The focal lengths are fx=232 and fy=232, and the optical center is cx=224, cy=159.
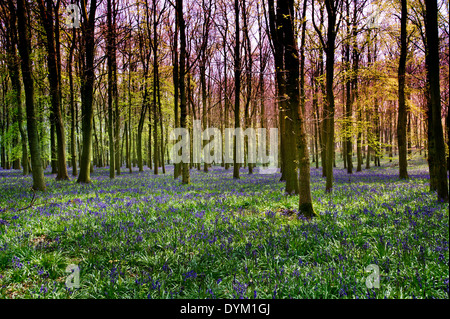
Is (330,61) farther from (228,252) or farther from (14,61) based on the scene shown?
(14,61)

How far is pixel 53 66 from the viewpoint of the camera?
13.5 meters

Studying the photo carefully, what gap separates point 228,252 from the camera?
4.18 metres

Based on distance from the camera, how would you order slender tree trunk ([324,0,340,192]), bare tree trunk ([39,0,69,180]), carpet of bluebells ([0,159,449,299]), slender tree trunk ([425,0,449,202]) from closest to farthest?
carpet of bluebells ([0,159,449,299]) < slender tree trunk ([425,0,449,202]) < slender tree trunk ([324,0,340,192]) < bare tree trunk ([39,0,69,180])

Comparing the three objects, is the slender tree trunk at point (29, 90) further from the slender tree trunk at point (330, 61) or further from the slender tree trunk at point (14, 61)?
the slender tree trunk at point (330, 61)

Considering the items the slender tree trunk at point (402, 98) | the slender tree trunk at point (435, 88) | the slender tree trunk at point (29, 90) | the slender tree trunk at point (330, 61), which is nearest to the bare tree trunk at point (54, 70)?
the slender tree trunk at point (29, 90)

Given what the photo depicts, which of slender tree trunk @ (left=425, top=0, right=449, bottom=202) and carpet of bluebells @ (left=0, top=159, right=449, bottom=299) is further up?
slender tree trunk @ (left=425, top=0, right=449, bottom=202)

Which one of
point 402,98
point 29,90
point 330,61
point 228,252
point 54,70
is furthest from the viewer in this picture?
point 54,70

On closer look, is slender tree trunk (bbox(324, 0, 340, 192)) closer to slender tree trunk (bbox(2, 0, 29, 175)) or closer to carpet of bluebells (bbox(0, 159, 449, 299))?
carpet of bluebells (bbox(0, 159, 449, 299))

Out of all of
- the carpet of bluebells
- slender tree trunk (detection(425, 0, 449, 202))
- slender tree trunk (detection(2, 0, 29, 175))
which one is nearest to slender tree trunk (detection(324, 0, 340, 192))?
slender tree trunk (detection(425, 0, 449, 202))

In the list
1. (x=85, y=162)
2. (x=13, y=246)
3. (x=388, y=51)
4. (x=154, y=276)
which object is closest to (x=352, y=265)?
(x=154, y=276)

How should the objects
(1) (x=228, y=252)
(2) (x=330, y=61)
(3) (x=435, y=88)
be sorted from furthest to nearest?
1. (2) (x=330, y=61)
2. (3) (x=435, y=88)
3. (1) (x=228, y=252)

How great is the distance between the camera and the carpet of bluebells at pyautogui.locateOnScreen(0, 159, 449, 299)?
10.0 feet

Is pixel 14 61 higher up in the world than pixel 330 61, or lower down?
higher up

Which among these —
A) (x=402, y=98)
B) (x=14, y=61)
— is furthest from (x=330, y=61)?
(x=14, y=61)
